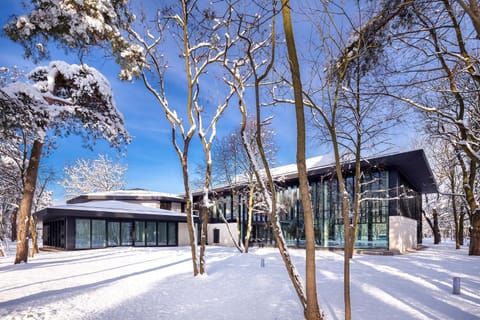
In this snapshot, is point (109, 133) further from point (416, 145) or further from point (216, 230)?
point (416, 145)

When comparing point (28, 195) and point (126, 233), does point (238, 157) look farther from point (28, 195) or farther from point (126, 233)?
point (126, 233)

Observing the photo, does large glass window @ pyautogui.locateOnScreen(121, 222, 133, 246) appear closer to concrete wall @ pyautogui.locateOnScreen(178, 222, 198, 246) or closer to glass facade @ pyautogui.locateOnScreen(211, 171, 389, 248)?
concrete wall @ pyautogui.locateOnScreen(178, 222, 198, 246)

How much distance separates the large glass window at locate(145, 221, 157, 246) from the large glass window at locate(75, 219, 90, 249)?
4.98 meters

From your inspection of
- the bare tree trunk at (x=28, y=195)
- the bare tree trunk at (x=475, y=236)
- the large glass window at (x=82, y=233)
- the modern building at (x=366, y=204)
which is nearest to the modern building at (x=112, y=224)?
the large glass window at (x=82, y=233)

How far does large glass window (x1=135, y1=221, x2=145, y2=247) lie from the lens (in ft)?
86.7

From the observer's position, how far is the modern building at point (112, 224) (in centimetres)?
2275

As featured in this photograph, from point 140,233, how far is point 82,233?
15.8 feet

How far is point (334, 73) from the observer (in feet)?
20.0

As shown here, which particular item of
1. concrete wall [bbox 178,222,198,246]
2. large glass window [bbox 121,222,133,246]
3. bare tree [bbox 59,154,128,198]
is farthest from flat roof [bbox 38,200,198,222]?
bare tree [bbox 59,154,128,198]

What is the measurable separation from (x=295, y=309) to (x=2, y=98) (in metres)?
8.67

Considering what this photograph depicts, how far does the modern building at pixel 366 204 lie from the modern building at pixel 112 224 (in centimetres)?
654

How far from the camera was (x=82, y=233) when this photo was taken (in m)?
23.4

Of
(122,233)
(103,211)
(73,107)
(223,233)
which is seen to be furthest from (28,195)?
(223,233)

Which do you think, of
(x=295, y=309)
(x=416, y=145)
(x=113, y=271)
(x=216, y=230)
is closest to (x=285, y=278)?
(x=295, y=309)
